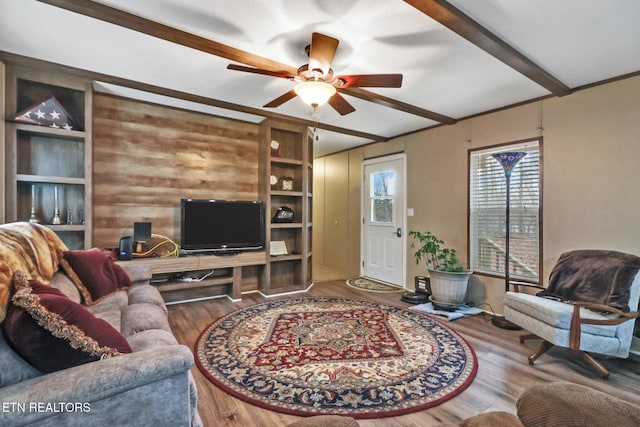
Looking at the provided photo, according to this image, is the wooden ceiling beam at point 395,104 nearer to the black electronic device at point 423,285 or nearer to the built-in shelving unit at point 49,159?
the black electronic device at point 423,285

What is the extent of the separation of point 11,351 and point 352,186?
16.9 ft

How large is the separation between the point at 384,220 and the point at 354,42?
3.35 metres

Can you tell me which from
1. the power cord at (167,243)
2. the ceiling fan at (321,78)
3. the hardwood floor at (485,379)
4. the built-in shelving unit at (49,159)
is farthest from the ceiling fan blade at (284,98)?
the hardwood floor at (485,379)

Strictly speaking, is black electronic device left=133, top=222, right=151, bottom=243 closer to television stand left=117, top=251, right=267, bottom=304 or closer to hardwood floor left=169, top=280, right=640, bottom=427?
television stand left=117, top=251, right=267, bottom=304

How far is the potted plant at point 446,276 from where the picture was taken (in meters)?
3.60

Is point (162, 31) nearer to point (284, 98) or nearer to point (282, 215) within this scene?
point (284, 98)

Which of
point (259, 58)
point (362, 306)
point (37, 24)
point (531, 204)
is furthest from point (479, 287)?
point (37, 24)

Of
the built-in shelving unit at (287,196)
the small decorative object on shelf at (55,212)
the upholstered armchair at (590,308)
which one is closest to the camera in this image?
the upholstered armchair at (590,308)

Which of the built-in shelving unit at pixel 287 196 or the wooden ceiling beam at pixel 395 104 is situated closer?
the wooden ceiling beam at pixel 395 104

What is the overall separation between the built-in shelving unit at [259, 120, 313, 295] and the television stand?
0.33 metres

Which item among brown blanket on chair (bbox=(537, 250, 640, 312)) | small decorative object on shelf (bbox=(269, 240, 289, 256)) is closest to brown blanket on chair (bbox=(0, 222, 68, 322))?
small decorative object on shelf (bbox=(269, 240, 289, 256))

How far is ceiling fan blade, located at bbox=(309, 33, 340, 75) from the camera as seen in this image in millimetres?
1908

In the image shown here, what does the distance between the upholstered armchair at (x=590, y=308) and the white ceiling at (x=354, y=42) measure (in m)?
1.72

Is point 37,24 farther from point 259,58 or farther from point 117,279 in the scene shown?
point 117,279
